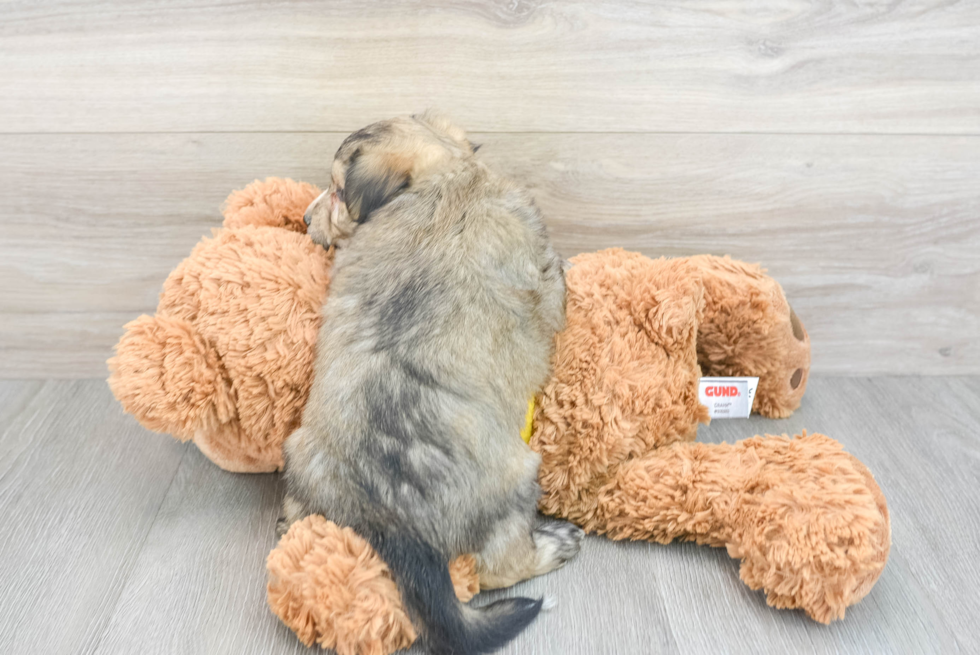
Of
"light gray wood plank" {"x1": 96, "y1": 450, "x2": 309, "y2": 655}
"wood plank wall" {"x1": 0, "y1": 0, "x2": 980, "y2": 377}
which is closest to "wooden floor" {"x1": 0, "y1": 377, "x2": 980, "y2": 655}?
"light gray wood plank" {"x1": 96, "y1": 450, "x2": 309, "y2": 655}

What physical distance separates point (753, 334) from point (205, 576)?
127cm

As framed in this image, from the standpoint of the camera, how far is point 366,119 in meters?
1.71

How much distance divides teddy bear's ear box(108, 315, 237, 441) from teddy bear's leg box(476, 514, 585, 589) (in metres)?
0.60

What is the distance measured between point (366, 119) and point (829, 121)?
112 cm

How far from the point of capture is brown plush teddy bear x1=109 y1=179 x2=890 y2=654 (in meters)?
1.19

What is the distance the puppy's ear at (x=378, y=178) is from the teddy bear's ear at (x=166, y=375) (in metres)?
0.41

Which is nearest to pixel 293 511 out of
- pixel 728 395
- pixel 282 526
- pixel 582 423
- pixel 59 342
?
pixel 282 526

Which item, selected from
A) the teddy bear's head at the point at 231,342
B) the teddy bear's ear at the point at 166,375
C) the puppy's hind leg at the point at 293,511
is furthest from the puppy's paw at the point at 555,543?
the teddy bear's ear at the point at 166,375

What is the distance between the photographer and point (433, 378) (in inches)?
47.7

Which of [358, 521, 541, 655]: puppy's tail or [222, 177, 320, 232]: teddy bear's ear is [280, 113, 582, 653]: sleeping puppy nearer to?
[358, 521, 541, 655]: puppy's tail

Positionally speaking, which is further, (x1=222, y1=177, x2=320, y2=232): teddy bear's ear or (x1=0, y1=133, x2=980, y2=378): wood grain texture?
(x1=0, y1=133, x2=980, y2=378): wood grain texture

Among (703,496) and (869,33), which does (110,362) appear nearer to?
(703,496)

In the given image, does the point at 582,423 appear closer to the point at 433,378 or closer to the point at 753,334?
the point at 433,378

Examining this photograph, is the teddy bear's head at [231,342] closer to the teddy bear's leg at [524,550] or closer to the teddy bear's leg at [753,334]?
the teddy bear's leg at [524,550]
